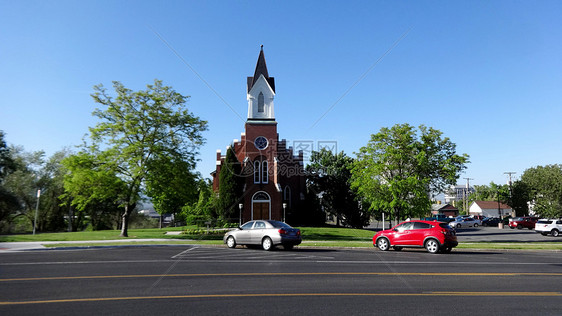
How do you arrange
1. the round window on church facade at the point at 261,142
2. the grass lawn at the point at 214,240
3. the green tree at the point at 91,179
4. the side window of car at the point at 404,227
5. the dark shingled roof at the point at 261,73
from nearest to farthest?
1. the side window of car at the point at 404,227
2. the grass lawn at the point at 214,240
3. the green tree at the point at 91,179
4. the round window on church facade at the point at 261,142
5. the dark shingled roof at the point at 261,73

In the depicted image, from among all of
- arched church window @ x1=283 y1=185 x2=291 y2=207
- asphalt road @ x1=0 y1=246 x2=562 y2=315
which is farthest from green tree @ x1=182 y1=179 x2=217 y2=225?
asphalt road @ x1=0 y1=246 x2=562 y2=315

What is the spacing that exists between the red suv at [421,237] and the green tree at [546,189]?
55311mm

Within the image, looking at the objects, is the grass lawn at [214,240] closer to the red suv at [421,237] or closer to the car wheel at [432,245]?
the red suv at [421,237]

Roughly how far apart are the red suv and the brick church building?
64.3 ft

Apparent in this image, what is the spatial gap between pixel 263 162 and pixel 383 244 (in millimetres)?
23228

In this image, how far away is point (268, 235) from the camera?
667 inches

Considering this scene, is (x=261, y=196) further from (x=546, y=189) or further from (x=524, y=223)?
(x=546, y=189)

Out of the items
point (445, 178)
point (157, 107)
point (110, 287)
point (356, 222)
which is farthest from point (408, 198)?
point (110, 287)

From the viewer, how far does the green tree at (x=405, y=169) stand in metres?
30.3

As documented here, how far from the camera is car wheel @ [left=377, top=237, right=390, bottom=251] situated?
1791 cm

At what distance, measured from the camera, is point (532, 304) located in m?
6.79

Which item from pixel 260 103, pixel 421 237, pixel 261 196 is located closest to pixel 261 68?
pixel 260 103

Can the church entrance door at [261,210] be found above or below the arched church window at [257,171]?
below

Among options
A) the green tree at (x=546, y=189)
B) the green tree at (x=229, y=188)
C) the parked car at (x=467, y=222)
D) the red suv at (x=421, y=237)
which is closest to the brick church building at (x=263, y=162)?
the green tree at (x=229, y=188)
